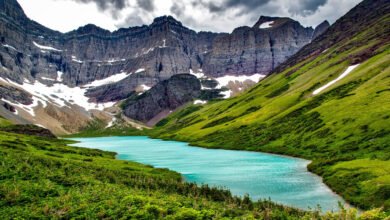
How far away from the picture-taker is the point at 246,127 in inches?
7682

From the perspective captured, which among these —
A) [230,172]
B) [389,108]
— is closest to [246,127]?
[389,108]

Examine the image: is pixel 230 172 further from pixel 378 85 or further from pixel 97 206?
pixel 378 85

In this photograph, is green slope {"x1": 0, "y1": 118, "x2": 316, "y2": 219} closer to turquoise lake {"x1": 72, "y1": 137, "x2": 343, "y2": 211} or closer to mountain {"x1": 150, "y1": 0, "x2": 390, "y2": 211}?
turquoise lake {"x1": 72, "y1": 137, "x2": 343, "y2": 211}

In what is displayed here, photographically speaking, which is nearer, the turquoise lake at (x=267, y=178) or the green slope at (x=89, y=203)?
the green slope at (x=89, y=203)

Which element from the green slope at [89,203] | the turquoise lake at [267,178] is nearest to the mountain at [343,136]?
the turquoise lake at [267,178]

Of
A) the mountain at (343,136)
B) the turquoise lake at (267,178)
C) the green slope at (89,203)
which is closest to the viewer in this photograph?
the green slope at (89,203)

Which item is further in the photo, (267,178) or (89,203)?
(267,178)

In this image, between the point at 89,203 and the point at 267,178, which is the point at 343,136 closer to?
the point at 267,178

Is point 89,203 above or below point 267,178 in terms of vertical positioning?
below

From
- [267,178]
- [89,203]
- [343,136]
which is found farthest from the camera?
[343,136]

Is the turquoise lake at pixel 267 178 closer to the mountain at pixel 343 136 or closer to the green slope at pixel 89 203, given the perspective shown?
the mountain at pixel 343 136

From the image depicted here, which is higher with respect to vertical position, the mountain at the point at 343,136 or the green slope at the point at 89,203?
the mountain at the point at 343,136

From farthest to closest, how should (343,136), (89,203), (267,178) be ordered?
(343,136), (267,178), (89,203)

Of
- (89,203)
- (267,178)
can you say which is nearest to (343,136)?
(267,178)
